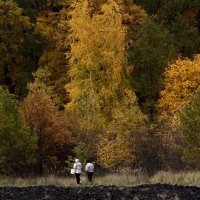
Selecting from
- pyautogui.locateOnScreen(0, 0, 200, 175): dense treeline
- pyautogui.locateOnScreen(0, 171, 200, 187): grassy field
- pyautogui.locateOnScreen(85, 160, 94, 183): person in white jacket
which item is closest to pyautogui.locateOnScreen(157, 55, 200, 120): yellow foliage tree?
pyautogui.locateOnScreen(0, 0, 200, 175): dense treeline

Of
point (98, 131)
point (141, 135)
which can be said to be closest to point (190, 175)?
point (141, 135)

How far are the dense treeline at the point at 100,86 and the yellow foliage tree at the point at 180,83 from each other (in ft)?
0.24

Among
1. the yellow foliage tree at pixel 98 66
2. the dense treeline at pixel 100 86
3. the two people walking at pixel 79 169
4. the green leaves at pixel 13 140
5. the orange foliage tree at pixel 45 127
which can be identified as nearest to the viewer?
the two people walking at pixel 79 169

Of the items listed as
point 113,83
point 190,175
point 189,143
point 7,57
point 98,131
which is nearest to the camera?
point 190,175

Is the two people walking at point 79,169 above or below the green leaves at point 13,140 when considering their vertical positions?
below

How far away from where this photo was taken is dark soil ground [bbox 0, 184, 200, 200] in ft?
73.5

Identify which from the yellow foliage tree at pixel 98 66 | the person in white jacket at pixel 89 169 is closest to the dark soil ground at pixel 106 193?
the person in white jacket at pixel 89 169

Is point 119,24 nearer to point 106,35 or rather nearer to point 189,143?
point 106,35

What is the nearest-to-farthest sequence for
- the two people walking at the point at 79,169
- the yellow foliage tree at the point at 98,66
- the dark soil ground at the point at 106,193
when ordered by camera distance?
1. the dark soil ground at the point at 106,193
2. the two people walking at the point at 79,169
3. the yellow foliage tree at the point at 98,66

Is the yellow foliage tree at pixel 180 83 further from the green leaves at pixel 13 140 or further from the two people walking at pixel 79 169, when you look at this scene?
the two people walking at pixel 79 169

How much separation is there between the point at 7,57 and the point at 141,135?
1986 centimetres

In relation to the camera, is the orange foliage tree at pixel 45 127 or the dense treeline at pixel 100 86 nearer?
the dense treeline at pixel 100 86

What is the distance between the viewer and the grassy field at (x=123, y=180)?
30.0 metres

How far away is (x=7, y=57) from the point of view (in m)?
→ 51.2
